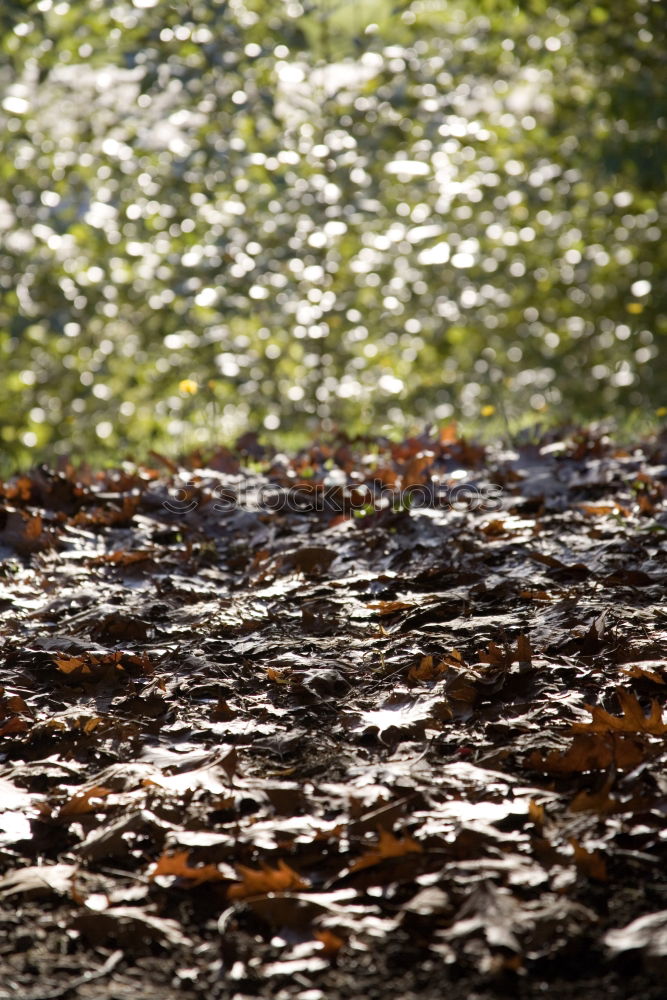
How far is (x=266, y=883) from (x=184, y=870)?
163 mm

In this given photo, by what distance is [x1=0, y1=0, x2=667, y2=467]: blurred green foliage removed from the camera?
22.1ft

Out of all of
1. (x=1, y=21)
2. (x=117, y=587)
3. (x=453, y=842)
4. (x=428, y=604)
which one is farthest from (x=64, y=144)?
(x=453, y=842)

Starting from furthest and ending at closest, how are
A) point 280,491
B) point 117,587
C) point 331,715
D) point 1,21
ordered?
point 1,21, point 280,491, point 117,587, point 331,715

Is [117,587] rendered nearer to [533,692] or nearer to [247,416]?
[533,692]

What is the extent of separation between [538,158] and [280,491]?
4.81 meters

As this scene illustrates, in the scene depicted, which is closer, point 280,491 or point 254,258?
point 280,491

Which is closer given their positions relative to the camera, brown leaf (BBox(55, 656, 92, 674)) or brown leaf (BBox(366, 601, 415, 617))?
brown leaf (BBox(55, 656, 92, 674))

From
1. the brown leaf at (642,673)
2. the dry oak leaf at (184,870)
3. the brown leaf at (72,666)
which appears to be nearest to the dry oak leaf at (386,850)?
the dry oak leaf at (184,870)

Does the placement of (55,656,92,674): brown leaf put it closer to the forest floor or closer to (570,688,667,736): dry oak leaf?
the forest floor

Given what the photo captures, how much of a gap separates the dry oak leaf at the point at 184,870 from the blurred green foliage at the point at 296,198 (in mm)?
4779

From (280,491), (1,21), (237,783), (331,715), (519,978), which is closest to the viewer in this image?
(519,978)

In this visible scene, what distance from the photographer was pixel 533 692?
2396 mm

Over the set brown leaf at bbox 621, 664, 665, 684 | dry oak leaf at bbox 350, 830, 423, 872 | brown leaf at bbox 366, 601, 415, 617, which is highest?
dry oak leaf at bbox 350, 830, 423, 872

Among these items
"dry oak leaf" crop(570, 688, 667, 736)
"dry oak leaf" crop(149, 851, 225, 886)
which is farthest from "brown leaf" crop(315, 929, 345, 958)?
"dry oak leaf" crop(570, 688, 667, 736)
